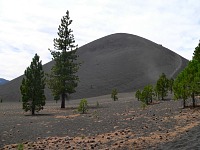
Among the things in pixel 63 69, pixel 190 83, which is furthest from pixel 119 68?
pixel 190 83

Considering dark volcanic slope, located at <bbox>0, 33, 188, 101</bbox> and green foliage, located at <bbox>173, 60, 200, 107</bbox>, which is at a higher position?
dark volcanic slope, located at <bbox>0, 33, 188, 101</bbox>

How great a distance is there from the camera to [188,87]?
90.1ft

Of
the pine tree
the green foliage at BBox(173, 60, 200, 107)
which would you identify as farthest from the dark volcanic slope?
the green foliage at BBox(173, 60, 200, 107)

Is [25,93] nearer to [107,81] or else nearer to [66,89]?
[66,89]

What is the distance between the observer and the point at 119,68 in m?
150

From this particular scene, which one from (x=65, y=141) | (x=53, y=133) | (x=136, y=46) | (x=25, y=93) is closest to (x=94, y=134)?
(x=65, y=141)

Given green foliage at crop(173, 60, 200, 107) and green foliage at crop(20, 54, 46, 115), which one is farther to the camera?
green foliage at crop(20, 54, 46, 115)

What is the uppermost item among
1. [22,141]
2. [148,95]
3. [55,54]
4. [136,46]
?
[136,46]

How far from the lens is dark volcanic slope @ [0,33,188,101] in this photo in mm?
126875

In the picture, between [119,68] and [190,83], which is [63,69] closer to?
[190,83]

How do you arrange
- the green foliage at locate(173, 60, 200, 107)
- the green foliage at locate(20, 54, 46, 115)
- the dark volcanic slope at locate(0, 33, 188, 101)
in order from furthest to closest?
the dark volcanic slope at locate(0, 33, 188, 101) < the green foliage at locate(20, 54, 46, 115) < the green foliage at locate(173, 60, 200, 107)

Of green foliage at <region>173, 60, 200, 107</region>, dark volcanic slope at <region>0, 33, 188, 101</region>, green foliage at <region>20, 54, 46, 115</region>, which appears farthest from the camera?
dark volcanic slope at <region>0, 33, 188, 101</region>

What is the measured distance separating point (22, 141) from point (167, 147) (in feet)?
33.5

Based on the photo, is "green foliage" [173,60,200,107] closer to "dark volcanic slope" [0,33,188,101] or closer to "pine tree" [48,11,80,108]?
"pine tree" [48,11,80,108]
